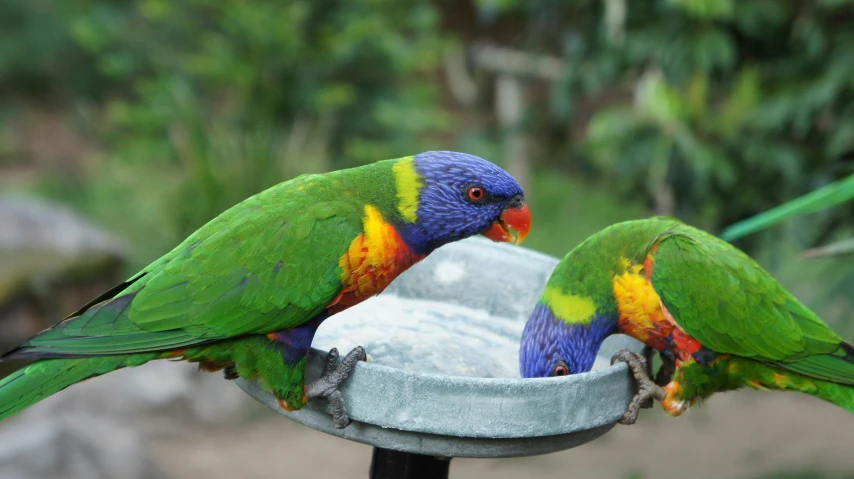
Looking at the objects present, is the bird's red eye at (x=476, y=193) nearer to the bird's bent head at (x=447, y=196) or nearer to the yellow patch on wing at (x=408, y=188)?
the bird's bent head at (x=447, y=196)

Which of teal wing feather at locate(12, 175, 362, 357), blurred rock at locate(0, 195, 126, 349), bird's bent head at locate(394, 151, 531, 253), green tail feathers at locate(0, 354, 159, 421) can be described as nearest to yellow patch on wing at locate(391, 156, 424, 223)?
bird's bent head at locate(394, 151, 531, 253)

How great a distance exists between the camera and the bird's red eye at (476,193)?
5.69 feet

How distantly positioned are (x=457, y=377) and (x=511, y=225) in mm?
534

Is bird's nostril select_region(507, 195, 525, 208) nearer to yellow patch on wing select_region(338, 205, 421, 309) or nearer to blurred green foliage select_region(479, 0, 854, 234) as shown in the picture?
yellow patch on wing select_region(338, 205, 421, 309)

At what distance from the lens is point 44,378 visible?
149 centimetres

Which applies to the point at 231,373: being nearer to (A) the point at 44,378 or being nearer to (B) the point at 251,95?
(A) the point at 44,378

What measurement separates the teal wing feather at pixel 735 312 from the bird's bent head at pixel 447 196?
0.41m

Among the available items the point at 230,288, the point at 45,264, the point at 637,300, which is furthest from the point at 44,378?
the point at 45,264

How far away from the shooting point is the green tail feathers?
4.81ft

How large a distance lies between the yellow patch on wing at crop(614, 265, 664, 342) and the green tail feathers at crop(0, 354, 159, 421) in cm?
104

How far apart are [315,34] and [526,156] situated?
1659mm

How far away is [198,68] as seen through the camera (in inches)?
216

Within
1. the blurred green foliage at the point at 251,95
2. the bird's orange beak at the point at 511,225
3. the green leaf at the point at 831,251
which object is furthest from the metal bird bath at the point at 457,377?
the blurred green foliage at the point at 251,95

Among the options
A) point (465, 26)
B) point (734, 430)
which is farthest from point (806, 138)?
point (465, 26)
